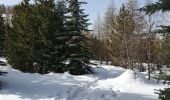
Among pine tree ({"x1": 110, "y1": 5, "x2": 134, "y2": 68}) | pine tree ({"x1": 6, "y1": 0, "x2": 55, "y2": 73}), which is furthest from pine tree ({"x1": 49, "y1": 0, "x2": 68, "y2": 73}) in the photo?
pine tree ({"x1": 110, "y1": 5, "x2": 134, "y2": 68})

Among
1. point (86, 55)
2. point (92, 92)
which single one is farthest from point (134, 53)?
point (92, 92)

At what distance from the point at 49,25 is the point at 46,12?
48.9 inches

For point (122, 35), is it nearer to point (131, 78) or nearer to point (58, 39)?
point (58, 39)

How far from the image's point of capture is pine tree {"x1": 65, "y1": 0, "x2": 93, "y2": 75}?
1106 inches

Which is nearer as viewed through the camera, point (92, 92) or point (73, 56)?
point (92, 92)

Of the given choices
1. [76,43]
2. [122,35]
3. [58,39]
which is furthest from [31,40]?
[122,35]

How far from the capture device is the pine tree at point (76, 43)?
2809 centimetres

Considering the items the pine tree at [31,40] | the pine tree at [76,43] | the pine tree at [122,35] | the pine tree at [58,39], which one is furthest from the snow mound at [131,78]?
the pine tree at [122,35]

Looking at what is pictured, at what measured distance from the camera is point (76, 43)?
2852 centimetres

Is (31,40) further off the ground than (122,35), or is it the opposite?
(31,40)

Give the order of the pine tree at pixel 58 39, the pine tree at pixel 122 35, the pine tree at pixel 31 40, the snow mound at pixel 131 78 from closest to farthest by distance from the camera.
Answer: the snow mound at pixel 131 78, the pine tree at pixel 31 40, the pine tree at pixel 58 39, the pine tree at pixel 122 35

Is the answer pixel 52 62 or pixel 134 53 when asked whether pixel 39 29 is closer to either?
pixel 52 62

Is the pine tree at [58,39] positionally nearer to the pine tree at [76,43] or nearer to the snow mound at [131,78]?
the pine tree at [76,43]

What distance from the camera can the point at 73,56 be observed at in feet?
92.0
